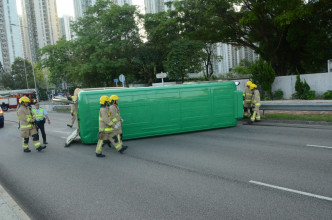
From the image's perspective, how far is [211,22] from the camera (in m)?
26.5

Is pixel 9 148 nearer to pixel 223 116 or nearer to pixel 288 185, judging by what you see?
pixel 223 116

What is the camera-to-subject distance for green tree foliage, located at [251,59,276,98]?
66.5ft

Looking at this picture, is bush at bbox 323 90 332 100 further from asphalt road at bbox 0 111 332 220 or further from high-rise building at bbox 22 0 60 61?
high-rise building at bbox 22 0 60 61

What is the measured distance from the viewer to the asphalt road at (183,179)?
4.41m

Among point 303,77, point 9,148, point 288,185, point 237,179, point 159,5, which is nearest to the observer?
point 288,185

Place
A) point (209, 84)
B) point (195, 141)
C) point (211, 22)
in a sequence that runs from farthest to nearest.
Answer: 1. point (211, 22)
2. point (209, 84)
3. point (195, 141)

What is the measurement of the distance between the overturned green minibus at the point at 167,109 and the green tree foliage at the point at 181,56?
14687 millimetres

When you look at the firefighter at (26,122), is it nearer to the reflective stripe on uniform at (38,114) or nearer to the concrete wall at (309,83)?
the reflective stripe on uniform at (38,114)

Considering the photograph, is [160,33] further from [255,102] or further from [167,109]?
[167,109]

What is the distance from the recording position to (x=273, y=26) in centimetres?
2523

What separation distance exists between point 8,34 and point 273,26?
132498 millimetres

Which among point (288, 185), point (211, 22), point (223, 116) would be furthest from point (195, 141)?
point (211, 22)

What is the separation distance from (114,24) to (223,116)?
18.5 m

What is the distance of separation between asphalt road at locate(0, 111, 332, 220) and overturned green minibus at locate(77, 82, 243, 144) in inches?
36.1
